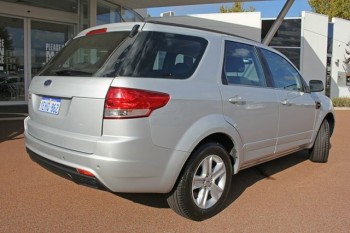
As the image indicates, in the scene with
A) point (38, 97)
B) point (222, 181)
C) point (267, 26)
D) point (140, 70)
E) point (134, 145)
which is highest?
point (267, 26)

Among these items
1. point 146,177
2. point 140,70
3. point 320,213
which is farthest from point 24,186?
point 320,213

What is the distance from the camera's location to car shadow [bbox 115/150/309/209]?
4.34 m

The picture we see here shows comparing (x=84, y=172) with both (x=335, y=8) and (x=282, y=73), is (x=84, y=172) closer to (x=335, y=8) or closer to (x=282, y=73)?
(x=282, y=73)

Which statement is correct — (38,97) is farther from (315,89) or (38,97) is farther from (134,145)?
(315,89)

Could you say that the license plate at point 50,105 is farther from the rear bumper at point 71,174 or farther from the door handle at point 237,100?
the door handle at point 237,100

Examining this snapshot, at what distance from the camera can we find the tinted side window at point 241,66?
4.22 metres

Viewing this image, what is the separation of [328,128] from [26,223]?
15.9 feet

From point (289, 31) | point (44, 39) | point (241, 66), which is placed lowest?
point (241, 66)

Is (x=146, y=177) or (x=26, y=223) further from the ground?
(x=146, y=177)

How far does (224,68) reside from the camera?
4137mm

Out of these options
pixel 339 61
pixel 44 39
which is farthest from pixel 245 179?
pixel 339 61

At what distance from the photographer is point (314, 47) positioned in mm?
23250

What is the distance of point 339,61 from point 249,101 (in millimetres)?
21956

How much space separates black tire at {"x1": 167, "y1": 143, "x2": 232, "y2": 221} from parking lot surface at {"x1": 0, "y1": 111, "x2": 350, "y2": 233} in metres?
0.13
